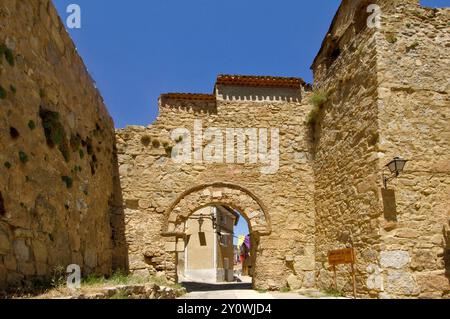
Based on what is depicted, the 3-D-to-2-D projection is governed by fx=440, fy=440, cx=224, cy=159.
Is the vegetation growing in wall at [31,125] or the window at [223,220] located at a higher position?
the vegetation growing in wall at [31,125]

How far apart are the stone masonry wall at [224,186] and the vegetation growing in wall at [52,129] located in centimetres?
415

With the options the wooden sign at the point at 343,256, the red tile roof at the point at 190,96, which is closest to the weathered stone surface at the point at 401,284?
the wooden sign at the point at 343,256

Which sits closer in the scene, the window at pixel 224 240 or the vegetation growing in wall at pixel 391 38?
the vegetation growing in wall at pixel 391 38

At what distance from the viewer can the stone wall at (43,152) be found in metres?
4.83

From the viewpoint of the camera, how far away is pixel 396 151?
7.65 m

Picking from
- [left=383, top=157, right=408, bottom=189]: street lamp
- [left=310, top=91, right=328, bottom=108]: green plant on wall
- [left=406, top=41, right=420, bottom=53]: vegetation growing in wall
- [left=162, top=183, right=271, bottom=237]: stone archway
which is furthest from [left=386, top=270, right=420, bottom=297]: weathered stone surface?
[left=310, top=91, right=328, bottom=108]: green plant on wall

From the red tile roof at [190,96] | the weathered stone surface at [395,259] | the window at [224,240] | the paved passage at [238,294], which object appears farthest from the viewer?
the window at [224,240]

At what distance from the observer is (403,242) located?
23.9 ft

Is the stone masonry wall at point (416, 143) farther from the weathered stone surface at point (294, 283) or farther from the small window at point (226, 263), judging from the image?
the small window at point (226, 263)

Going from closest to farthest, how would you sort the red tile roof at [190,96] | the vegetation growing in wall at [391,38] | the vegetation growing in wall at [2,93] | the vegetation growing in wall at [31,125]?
the vegetation growing in wall at [2,93] → the vegetation growing in wall at [31,125] → the vegetation growing in wall at [391,38] → the red tile roof at [190,96]

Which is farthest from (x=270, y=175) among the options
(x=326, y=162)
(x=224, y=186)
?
(x=326, y=162)

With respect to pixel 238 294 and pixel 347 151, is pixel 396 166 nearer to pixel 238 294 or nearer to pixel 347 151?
pixel 347 151

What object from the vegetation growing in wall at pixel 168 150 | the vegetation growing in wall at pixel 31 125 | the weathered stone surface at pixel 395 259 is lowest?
the weathered stone surface at pixel 395 259
